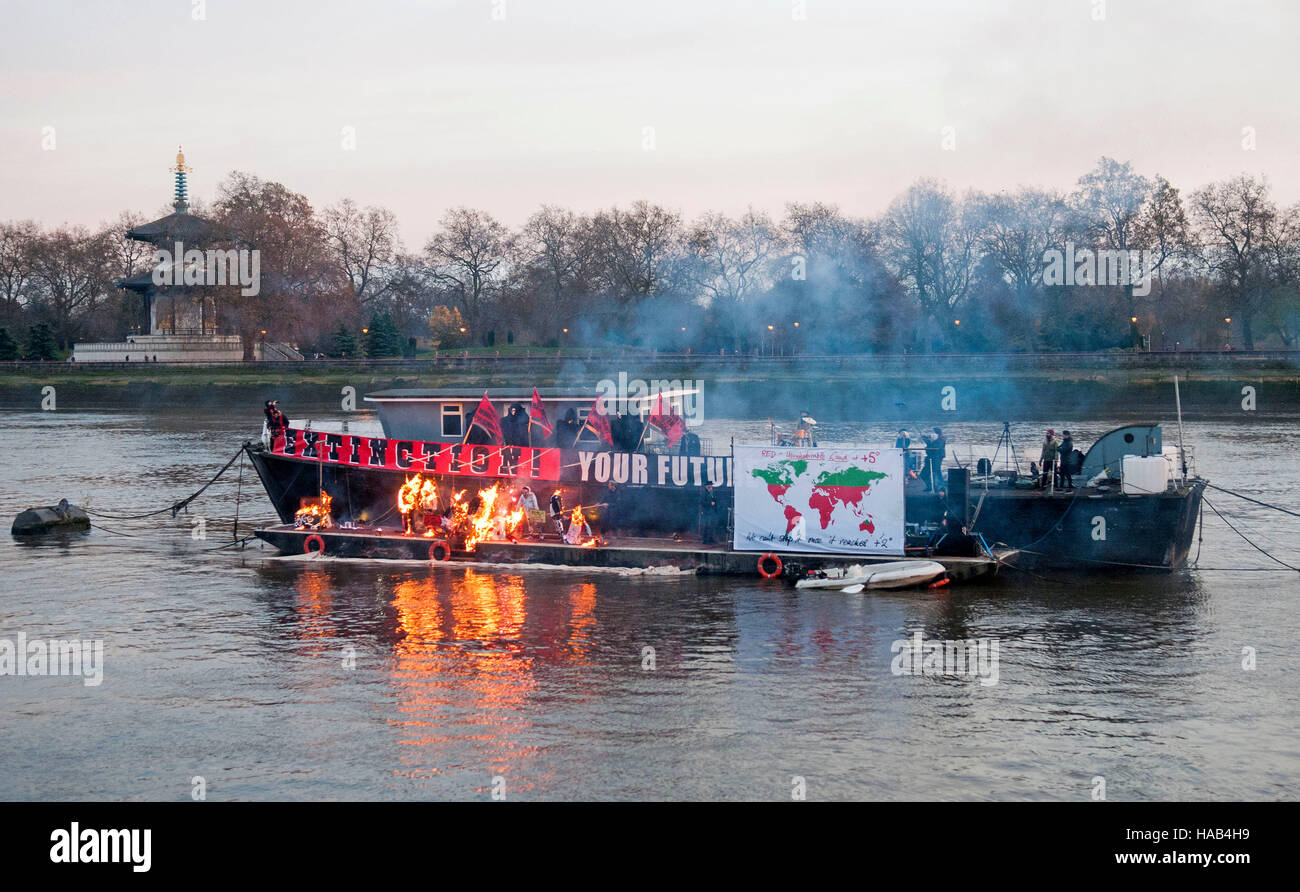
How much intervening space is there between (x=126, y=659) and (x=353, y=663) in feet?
14.6

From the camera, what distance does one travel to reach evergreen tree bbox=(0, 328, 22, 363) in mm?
113494

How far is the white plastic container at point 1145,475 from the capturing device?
1044 inches

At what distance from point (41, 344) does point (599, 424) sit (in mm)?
105053

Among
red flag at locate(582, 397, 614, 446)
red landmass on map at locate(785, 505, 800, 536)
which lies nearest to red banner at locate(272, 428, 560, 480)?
red flag at locate(582, 397, 614, 446)

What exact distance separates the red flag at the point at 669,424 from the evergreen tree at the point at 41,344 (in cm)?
10357

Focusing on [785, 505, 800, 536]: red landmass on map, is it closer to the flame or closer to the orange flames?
the flame

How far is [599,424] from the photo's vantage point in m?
29.5

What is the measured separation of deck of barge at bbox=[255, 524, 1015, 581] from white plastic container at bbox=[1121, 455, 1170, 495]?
10.9 feet

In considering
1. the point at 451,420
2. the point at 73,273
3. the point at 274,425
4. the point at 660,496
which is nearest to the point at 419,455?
the point at 451,420

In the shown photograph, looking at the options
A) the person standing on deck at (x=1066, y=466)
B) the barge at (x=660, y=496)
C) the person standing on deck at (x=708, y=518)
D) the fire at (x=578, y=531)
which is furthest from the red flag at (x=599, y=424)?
the person standing on deck at (x=1066, y=466)

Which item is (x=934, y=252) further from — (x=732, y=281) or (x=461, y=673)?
(x=461, y=673)

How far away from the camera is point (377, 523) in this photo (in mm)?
30156

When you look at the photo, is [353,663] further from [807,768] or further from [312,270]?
[312,270]
